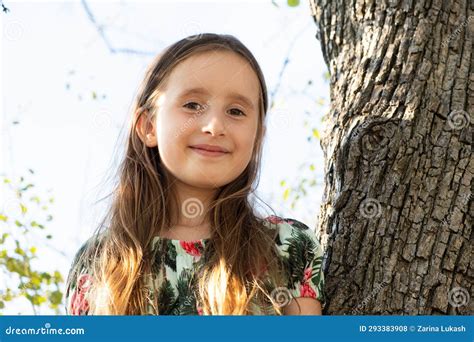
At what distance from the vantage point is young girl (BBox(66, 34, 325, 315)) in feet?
6.61

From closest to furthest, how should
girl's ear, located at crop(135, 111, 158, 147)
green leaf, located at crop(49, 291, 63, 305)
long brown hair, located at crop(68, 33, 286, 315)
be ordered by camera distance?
long brown hair, located at crop(68, 33, 286, 315) → girl's ear, located at crop(135, 111, 158, 147) → green leaf, located at crop(49, 291, 63, 305)

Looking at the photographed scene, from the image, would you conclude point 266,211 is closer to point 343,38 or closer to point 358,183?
point 358,183

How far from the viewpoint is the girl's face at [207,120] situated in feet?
6.94

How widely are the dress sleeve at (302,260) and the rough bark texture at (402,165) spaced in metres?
0.07

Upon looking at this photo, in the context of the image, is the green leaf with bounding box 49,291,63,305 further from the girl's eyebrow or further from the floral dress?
the girl's eyebrow

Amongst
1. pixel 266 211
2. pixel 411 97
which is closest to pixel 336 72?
pixel 411 97

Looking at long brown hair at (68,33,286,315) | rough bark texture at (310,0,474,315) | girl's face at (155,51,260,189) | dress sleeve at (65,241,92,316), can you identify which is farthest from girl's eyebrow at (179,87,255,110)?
dress sleeve at (65,241,92,316)

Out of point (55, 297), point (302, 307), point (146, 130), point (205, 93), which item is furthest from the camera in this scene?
point (55, 297)

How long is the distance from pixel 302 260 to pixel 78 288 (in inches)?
26.3

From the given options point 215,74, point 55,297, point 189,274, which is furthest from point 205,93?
point 55,297

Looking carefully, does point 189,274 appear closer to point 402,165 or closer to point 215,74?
point 215,74

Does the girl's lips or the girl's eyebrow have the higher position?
the girl's eyebrow

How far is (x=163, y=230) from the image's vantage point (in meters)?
2.16

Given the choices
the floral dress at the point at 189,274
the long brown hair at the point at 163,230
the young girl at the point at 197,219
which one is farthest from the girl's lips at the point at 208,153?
the floral dress at the point at 189,274
